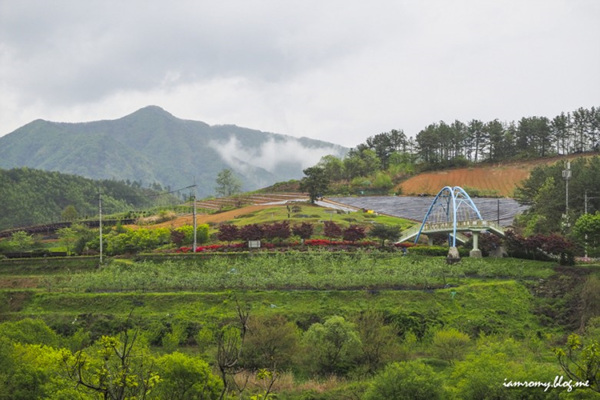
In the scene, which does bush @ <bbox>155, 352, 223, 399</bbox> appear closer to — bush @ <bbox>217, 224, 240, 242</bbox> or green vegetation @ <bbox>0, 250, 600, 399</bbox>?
green vegetation @ <bbox>0, 250, 600, 399</bbox>

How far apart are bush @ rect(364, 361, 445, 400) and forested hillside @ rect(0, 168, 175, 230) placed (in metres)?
91.1

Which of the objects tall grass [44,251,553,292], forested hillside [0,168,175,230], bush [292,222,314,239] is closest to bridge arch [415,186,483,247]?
tall grass [44,251,553,292]

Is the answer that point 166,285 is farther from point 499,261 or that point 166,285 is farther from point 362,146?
point 362,146

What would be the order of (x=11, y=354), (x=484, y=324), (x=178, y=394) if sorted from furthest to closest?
(x=484, y=324) < (x=11, y=354) < (x=178, y=394)

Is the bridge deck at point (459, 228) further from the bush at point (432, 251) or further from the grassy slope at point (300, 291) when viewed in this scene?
the grassy slope at point (300, 291)

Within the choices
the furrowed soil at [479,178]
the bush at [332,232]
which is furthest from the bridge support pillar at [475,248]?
the furrowed soil at [479,178]

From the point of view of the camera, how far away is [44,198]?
120 metres

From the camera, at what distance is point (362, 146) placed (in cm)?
11588

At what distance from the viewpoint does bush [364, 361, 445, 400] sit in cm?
1742

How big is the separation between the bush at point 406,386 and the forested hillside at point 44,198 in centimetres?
9108

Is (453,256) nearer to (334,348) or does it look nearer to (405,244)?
(405,244)

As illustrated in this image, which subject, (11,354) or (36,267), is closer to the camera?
(11,354)

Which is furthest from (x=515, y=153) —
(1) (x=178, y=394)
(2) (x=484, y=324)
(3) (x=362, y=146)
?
(1) (x=178, y=394)

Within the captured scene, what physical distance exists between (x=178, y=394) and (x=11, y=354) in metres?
6.98
